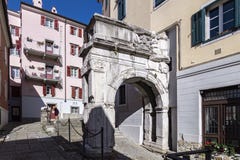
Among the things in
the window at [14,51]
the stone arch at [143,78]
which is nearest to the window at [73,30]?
the window at [14,51]

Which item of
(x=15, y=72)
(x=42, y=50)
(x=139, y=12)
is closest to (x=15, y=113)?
(x=15, y=72)

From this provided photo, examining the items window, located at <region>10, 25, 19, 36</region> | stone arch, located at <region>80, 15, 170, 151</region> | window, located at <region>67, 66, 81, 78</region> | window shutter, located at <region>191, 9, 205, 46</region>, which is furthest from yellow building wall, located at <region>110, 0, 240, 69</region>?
window, located at <region>10, 25, 19, 36</region>

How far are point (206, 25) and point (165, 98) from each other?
378 cm

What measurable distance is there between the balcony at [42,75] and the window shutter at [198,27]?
1910 centimetres

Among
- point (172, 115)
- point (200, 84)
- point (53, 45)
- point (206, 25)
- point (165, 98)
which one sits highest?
point (53, 45)

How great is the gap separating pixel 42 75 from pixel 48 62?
1856mm

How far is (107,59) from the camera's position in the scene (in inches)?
351

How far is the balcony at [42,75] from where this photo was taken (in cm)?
2370

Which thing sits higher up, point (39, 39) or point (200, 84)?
point (39, 39)

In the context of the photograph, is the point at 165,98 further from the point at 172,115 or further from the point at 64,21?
the point at 64,21

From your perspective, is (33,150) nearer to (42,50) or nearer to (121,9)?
(121,9)

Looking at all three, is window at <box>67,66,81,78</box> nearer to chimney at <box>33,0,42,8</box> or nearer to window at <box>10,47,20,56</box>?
window at <box>10,47,20,56</box>

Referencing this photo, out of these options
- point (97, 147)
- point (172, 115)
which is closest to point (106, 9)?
point (172, 115)

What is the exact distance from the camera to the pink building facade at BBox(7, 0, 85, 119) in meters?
23.6
